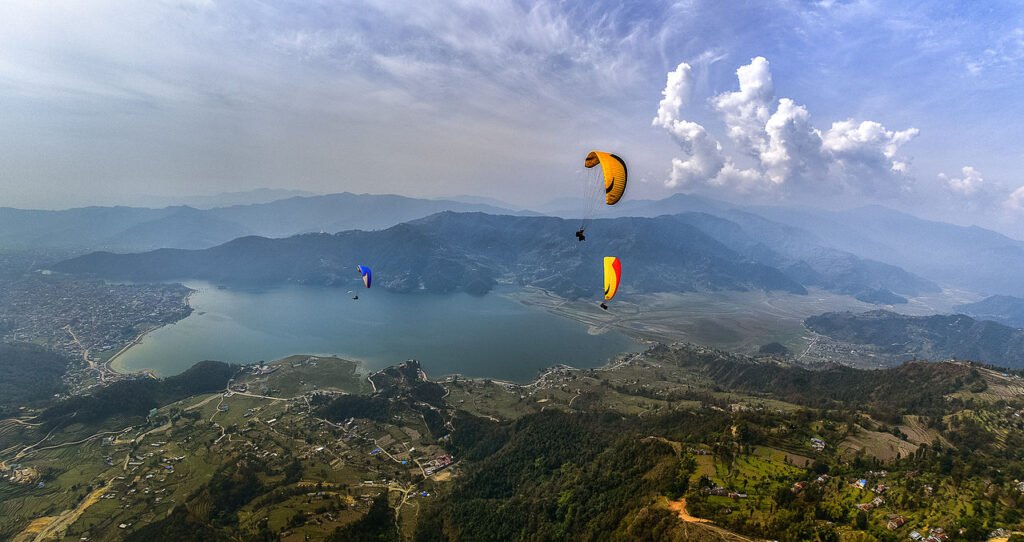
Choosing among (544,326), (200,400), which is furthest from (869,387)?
(200,400)

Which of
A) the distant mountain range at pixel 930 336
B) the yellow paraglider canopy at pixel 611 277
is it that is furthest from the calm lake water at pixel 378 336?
the distant mountain range at pixel 930 336

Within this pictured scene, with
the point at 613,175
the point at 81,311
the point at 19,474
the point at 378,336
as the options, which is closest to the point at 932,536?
the point at 613,175

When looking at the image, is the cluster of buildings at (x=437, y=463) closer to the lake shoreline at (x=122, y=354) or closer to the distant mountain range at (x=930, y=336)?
the lake shoreline at (x=122, y=354)

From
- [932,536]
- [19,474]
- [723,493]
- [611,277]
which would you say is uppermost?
[611,277]

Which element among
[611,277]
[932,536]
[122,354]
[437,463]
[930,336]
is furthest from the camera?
[930,336]

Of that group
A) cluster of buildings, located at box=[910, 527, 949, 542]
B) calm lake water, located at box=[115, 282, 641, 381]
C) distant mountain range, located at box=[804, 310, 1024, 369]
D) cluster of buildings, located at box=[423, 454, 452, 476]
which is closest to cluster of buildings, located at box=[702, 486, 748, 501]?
cluster of buildings, located at box=[910, 527, 949, 542]

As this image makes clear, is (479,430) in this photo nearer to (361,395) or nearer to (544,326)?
(361,395)

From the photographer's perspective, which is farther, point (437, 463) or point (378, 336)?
point (378, 336)

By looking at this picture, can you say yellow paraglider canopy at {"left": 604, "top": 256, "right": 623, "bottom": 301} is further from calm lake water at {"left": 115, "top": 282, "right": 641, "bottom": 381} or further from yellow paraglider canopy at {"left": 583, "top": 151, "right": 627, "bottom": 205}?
calm lake water at {"left": 115, "top": 282, "right": 641, "bottom": 381}

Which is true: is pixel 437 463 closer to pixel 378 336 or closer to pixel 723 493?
pixel 723 493
